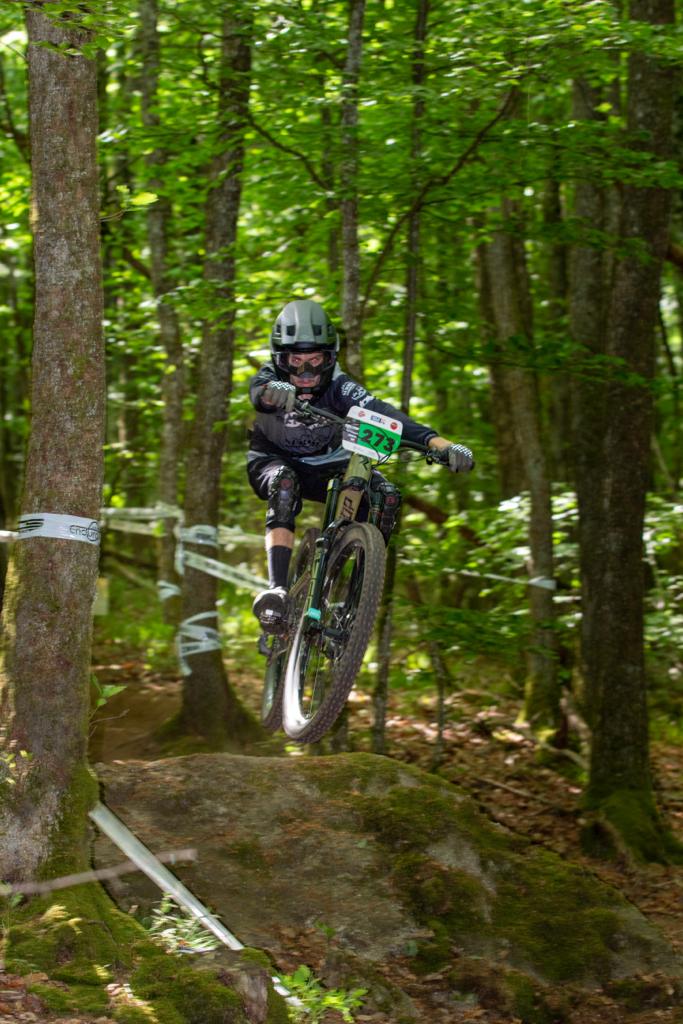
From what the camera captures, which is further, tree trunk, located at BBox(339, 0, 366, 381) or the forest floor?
tree trunk, located at BBox(339, 0, 366, 381)

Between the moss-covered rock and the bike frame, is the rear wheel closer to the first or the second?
the bike frame

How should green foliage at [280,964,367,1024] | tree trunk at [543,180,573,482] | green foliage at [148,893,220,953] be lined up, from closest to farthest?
green foliage at [148,893,220,953]
green foliage at [280,964,367,1024]
tree trunk at [543,180,573,482]

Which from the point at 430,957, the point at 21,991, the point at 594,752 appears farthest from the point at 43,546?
the point at 594,752

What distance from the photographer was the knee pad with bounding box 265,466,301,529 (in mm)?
5750

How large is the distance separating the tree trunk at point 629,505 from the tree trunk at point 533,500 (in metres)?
1.02

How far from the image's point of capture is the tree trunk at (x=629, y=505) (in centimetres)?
850

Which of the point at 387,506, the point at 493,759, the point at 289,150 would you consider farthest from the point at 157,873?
the point at 493,759

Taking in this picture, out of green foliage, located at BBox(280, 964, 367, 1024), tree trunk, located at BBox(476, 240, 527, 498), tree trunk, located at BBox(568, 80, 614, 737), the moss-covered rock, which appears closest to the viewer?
the moss-covered rock

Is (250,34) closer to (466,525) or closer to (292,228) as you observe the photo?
(292,228)

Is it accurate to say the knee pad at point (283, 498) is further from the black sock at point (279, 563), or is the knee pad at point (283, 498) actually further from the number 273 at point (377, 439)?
the number 273 at point (377, 439)

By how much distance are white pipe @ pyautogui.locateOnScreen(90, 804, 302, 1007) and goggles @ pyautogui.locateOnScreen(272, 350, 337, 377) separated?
2.31m

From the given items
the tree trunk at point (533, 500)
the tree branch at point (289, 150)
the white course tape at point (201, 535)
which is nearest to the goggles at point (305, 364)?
the tree branch at point (289, 150)

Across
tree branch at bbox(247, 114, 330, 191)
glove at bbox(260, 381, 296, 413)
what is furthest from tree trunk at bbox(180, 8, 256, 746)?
glove at bbox(260, 381, 296, 413)

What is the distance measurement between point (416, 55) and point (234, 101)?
1311mm
